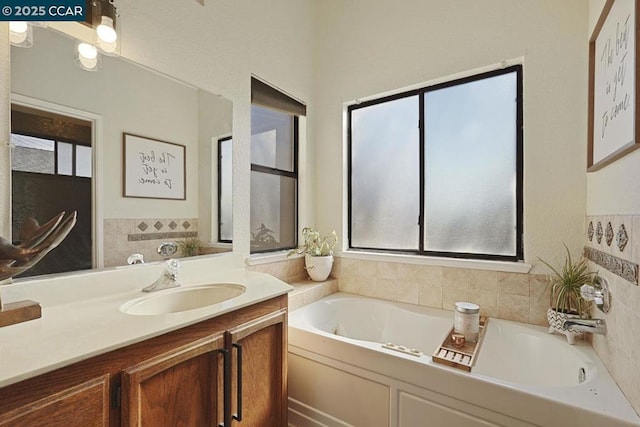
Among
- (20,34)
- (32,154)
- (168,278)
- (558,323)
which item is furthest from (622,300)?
(20,34)

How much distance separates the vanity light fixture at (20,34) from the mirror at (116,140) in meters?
0.02

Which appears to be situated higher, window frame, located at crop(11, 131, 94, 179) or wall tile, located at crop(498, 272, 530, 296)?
window frame, located at crop(11, 131, 94, 179)

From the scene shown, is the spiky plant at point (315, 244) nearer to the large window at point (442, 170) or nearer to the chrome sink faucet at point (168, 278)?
the large window at point (442, 170)

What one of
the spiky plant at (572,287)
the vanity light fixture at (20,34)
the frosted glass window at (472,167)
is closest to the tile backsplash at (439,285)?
Result: the spiky plant at (572,287)

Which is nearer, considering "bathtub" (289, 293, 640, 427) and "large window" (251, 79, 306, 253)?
"bathtub" (289, 293, 640, 427)

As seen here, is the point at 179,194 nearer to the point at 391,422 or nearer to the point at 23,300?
the point at 23,300

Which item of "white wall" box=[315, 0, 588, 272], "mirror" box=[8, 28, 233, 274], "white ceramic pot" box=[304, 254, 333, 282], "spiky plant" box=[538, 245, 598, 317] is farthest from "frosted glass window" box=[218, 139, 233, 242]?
"spiky plant" box=[538, 245, 598, 317]

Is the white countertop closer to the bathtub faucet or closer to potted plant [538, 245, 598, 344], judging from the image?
the bathtub faucet

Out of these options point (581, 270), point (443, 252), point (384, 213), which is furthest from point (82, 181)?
point (581, 270)

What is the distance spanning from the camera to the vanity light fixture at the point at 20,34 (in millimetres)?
1113

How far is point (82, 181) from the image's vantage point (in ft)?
4.09

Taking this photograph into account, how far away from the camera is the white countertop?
2.39 ft

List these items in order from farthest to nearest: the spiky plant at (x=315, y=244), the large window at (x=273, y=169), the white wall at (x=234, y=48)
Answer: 1. the spiky plant at (x=315, y=244)
2. the large window at (x=273, y=169)
3. the white wall at (x=234, y=48)

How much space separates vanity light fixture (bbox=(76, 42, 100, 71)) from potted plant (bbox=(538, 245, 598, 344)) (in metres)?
2.62
